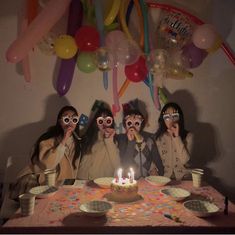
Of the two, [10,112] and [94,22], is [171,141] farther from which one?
[10,112]

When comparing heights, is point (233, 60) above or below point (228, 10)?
below

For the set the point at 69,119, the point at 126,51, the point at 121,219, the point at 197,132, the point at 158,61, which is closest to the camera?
the point at 121,219

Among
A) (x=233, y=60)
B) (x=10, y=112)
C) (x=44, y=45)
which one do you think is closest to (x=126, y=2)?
(x=44, y=45)

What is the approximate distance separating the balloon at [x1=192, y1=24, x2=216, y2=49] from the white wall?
41 centimetres

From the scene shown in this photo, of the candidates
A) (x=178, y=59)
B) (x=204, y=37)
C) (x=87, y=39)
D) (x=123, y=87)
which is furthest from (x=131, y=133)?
(x=204, y=37)

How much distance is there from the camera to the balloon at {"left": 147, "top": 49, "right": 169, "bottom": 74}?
8.19ft

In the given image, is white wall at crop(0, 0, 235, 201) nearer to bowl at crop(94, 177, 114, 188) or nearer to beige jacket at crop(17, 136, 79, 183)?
beige jacket at crop(17, 136, 79, 183)

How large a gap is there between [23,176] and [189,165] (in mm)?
1553

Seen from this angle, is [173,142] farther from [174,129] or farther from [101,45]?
[101,45]

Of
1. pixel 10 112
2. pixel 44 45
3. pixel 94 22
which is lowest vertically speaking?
pixel 10 112

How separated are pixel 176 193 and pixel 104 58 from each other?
3.91 ft

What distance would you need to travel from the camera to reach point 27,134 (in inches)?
112

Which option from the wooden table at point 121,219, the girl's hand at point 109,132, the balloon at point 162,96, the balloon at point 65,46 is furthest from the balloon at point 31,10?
the wooden table at point 121,219

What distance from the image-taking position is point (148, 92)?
288 centimetres
